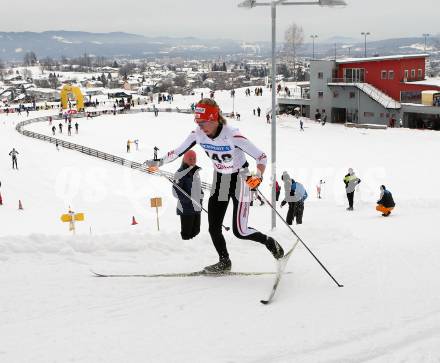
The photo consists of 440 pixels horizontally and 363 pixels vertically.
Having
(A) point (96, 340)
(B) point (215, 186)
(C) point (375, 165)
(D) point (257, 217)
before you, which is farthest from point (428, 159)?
(A) point (96, 340)

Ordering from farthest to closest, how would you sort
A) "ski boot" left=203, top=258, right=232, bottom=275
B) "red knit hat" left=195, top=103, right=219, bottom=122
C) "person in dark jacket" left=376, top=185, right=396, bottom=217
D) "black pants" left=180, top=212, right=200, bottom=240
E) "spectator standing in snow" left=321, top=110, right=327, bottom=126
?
"spectator standing in snow" left=321, top=110, right=327, bottom=126, "person in dark jacket" left=376, top=185, right=396, bottom=217, "black pants" left=180, top=212, right=200, bottom=240, "ski boot" left=203, top=258, right=232, bottom=275, "red knit hat" left=195, top=103, right=219, bottom=122

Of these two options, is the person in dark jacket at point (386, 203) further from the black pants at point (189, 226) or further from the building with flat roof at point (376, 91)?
the building with flat roof at point (376, 91)

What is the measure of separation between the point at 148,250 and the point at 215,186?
1.96m

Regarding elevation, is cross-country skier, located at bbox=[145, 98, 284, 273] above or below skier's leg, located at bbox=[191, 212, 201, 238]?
above

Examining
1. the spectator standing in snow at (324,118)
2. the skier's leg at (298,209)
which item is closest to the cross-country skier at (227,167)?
the skier's leg at (298,209)

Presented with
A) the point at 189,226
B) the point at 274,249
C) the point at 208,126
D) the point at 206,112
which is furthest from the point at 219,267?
the point at 206,112

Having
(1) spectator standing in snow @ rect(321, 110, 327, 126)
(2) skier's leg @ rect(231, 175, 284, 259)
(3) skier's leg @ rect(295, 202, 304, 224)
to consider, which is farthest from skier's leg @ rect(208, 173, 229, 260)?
(1) spectator standing in snow @ rect(321, 110, 327, 126)

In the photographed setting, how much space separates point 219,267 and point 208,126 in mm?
1914

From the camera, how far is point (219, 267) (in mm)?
6504

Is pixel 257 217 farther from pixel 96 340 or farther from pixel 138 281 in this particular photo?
pixel 96 340

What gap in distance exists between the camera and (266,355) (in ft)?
14.0

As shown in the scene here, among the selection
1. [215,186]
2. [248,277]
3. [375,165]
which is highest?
[215,186]

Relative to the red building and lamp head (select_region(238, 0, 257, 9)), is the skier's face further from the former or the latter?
the red building

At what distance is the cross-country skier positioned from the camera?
585cm
